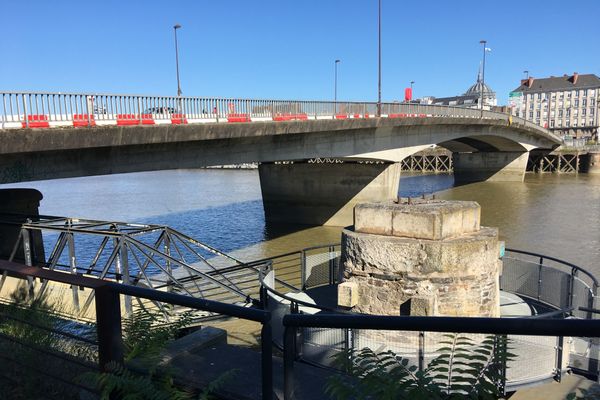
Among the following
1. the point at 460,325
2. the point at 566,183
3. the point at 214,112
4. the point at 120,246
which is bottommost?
the point at 566,183

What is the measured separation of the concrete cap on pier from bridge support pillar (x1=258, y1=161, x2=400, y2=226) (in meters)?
20.6

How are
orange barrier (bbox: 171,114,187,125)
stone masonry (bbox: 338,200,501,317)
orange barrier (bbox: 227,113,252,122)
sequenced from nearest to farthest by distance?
stone masonry (bbox: 338,200,501,317) → orange barrier (bbox: 171,114,187,125) → orange barrier (bbox: 227,113,252,122)

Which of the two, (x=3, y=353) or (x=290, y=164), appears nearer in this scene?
(x=3, y=353)

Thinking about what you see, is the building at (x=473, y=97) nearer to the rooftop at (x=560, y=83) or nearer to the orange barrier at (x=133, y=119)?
the rooftop at (x=560, y=83)

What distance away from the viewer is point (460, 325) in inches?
84.4

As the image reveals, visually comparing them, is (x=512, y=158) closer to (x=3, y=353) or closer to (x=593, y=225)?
(x=593, y=225)

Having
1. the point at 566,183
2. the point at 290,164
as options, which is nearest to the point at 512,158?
the point at 566,183

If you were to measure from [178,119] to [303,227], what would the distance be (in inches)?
572

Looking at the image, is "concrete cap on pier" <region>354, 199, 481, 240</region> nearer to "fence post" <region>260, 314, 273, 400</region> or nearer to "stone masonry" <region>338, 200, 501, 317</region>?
"stone masonry" <region>338, 200, 501, 317</region>

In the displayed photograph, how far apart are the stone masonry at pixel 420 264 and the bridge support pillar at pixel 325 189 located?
2090cm

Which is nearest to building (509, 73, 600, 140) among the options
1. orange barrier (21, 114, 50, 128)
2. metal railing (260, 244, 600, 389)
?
metal railing (260, 244, 600, 389)

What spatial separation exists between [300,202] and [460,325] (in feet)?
93.0

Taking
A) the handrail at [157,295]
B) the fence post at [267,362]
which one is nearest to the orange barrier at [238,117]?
the handrail at [157,295]

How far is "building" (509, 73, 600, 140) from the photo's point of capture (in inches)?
4792
